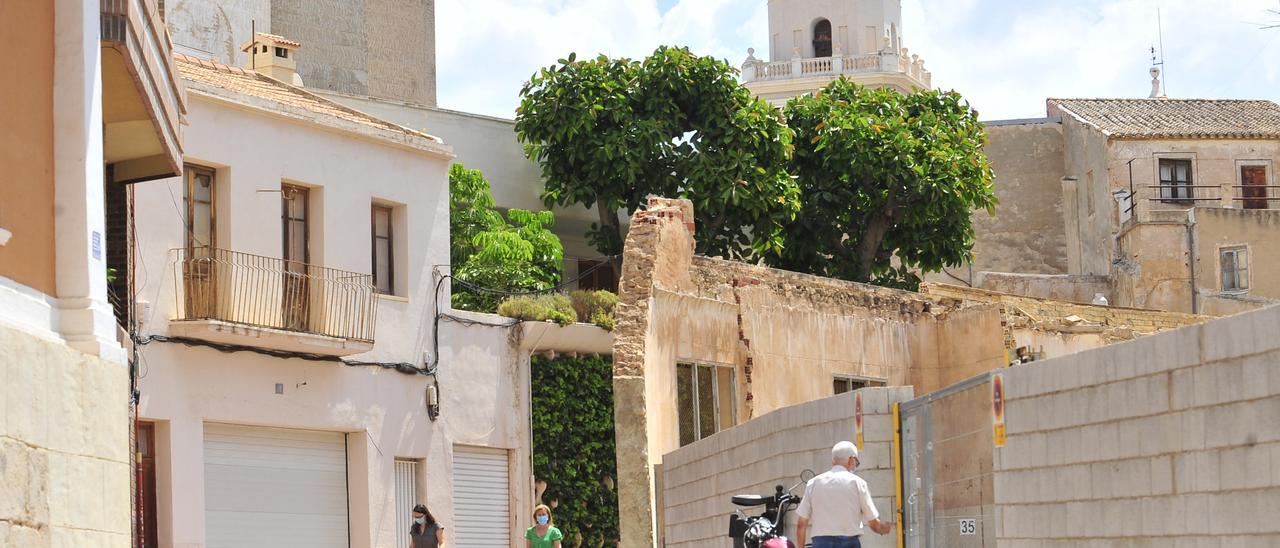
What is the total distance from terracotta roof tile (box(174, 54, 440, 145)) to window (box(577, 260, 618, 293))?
310 inches

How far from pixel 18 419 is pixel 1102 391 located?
19.3 feet

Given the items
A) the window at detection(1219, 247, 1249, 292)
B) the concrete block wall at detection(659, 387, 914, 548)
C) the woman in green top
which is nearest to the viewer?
the concrete block wall at detection(659, 387, 914, 548)

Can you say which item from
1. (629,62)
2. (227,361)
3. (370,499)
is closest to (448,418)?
(370,499)

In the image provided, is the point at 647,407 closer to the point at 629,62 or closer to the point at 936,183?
the point at 629,62

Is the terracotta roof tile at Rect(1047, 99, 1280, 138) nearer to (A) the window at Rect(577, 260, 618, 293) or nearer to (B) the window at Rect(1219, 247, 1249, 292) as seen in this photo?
(B) the window at Rect(1219, 247, 1249, 292)

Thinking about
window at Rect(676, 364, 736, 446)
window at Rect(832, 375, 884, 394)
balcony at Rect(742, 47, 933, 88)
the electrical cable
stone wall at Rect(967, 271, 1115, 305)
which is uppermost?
balcony at Rect(742, 47, 933, 88)

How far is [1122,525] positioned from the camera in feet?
34.7

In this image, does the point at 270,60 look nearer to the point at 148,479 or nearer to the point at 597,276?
the point at 597,276

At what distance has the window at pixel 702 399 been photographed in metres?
24.9

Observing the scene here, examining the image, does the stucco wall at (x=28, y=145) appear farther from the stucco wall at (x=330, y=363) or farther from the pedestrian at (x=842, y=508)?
the stucco wall at (x=330, y=363)

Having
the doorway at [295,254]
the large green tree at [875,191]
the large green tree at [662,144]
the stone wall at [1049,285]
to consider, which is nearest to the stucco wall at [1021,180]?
the stone wall at [1049,285]

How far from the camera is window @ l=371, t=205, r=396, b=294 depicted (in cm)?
2712

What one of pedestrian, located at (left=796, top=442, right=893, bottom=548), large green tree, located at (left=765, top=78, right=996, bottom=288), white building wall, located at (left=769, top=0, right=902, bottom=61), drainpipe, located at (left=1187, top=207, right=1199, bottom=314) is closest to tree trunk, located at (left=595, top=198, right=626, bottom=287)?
large green tree, located at (left=765, top=78, right=996, bottom=288)

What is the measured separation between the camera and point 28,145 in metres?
11.4
